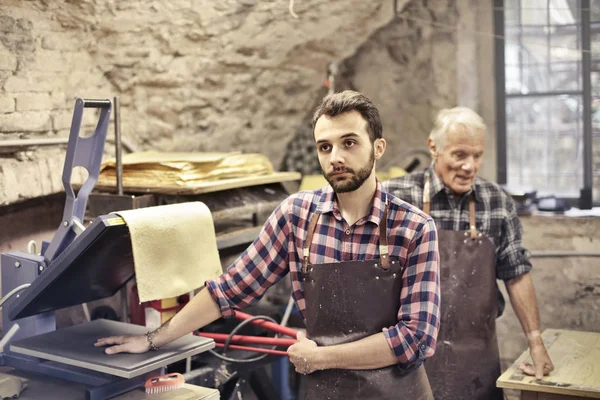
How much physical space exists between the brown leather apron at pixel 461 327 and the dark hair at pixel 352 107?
40.6 inches

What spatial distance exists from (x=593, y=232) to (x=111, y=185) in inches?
99.9

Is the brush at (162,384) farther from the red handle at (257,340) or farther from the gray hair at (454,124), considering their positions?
the gray hair at (454,124)

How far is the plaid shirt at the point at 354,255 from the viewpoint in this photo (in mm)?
2221

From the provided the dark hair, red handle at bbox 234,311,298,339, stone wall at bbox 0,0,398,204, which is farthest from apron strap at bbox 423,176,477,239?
stone wall at bbox 0,0,398,204

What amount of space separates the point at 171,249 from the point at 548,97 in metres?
2.68

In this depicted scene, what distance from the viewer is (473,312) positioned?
317cm

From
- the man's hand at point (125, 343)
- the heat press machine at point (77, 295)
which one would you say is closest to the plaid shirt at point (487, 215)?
the heat press machine at point (77, 295)

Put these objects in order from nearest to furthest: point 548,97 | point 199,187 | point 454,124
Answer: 1. point 454,124
2. point 199,187
3. point 548,97

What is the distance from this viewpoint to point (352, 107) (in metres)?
2.24

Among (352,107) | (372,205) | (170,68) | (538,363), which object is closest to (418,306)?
(372,205)

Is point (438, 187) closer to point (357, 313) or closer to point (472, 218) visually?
point (472, 218)

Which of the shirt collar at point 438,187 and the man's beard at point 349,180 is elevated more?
the man's beard at point 349,180

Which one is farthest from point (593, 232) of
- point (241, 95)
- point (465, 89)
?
point (241, 95)

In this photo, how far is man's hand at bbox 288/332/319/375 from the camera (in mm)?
2264
